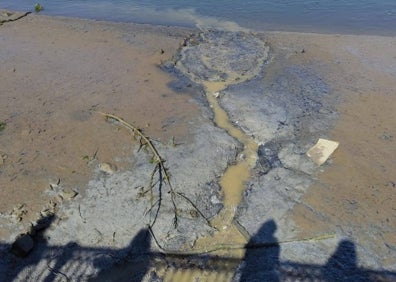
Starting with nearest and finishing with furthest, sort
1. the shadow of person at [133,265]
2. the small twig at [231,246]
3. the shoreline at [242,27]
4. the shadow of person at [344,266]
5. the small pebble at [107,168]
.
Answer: the shadow of person at [344,266]
the shadow of person at [133,265]
the small twig at [231,246]
the small pebble at [107,168]
the shoreline at [242,27]

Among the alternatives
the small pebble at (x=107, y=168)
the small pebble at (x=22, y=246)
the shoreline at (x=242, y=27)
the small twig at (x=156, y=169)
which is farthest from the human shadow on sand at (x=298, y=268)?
the shoreline at (x=242, y=27)

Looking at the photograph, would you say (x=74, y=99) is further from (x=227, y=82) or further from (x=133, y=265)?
(x=133, y=265)

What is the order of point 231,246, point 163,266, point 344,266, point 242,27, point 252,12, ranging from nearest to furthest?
point 344,266
point 163,266
point 231,246
point 242,27
point 252,12

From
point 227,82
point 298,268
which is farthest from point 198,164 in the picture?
point 227,82

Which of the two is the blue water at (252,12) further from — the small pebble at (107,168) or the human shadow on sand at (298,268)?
the human shadow on sand at (298,268)

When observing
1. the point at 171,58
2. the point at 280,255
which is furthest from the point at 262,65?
the point at 280,255

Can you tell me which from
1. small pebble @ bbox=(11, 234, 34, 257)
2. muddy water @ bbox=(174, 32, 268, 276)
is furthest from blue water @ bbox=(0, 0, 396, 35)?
small pebble @ bbox=(11, 234, 34, 257)

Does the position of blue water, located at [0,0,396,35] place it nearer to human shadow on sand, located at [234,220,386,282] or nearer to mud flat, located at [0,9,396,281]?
mud flat, located at [0,9,396,281]

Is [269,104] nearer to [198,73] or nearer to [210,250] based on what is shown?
[198,73]
